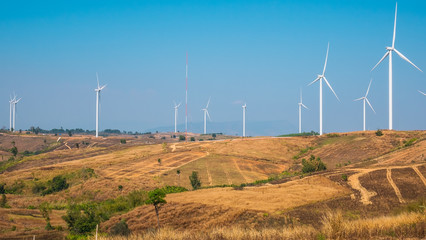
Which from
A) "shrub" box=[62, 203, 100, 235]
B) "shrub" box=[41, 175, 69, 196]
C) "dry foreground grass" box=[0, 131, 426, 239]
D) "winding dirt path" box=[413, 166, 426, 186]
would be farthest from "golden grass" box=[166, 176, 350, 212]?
"shrub" box=[41, 175, 69, 196]

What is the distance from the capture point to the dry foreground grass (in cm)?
2192

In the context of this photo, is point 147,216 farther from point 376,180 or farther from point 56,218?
point 376,180

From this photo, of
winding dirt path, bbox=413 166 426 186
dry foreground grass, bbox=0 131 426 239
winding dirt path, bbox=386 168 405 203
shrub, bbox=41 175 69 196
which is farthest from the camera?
shrub, bbox=41 175 69 196

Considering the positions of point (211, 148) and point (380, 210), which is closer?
point (380, 210)

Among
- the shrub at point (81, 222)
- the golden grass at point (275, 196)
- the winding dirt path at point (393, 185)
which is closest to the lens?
the shrub at point (81, 222)

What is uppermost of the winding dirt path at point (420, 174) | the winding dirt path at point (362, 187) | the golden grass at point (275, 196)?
the winding dirt path at point (420, 174)

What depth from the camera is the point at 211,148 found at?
107500 mm

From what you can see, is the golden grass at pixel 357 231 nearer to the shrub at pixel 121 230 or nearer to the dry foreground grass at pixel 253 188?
the dry foreground grass at pixel 253 188

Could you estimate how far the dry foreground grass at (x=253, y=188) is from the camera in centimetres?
2192

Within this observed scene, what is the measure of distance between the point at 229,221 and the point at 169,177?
1567 inches

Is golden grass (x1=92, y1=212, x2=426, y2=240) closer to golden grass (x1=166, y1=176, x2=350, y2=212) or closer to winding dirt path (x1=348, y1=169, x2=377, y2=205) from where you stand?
golden grass (x1=166, y1=176, x2=350, y2=212)

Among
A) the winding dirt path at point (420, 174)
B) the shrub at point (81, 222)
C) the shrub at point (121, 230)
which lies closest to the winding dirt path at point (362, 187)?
the winding dirt path at point (420, 174)

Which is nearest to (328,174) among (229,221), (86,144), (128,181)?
(229,221)

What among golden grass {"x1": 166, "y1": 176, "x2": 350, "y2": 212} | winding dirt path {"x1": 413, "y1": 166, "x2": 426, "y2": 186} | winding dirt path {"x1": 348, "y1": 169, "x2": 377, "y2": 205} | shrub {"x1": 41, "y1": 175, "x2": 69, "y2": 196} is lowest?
shrub {"x1": 41, "y1": 175, "x2": 69, "y2": 196}
